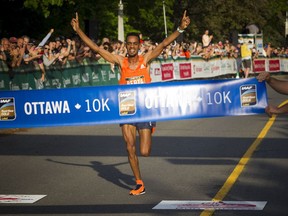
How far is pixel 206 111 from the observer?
1083 cm

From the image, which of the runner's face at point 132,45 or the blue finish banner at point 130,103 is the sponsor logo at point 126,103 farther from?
the runner's face at point 132,45

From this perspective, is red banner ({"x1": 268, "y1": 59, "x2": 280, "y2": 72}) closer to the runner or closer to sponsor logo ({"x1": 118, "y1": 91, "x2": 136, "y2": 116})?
the runner

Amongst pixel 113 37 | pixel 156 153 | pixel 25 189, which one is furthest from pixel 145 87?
pixel 113 37

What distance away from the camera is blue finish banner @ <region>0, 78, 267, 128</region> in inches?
425

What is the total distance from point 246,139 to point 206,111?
24.3 ft

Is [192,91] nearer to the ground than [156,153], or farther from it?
farther from it

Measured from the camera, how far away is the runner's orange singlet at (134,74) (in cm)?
1159

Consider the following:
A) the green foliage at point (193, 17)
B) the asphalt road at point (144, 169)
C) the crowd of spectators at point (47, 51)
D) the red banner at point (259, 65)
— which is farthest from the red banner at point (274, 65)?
the asphalt road at point (144, 169)

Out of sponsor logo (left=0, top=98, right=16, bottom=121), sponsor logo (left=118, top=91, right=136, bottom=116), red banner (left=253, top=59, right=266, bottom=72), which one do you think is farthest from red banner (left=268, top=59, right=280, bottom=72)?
sponsor logo (left=0, top=98, right=16, bottom=121)

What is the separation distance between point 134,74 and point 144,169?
9.27 feet

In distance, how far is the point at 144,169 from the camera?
14.1m

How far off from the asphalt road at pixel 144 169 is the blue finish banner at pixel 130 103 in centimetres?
101

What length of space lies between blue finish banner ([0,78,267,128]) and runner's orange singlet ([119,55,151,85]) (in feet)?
2.40

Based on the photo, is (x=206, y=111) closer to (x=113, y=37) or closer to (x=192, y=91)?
(x=192, y=91)
